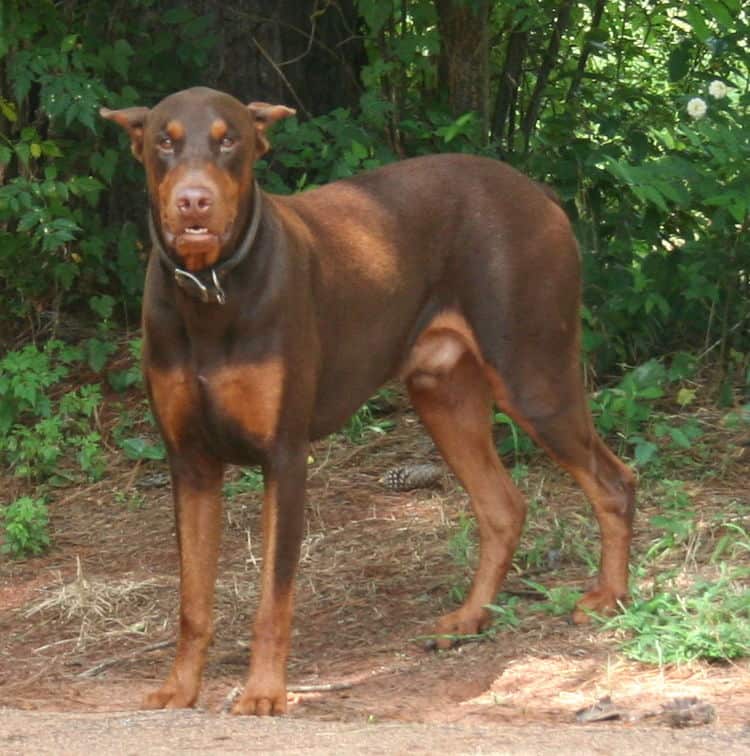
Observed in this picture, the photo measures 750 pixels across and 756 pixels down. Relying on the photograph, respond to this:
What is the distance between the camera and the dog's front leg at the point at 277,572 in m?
5.45

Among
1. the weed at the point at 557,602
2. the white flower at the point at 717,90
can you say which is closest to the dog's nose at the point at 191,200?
the weed at the point at 557,602

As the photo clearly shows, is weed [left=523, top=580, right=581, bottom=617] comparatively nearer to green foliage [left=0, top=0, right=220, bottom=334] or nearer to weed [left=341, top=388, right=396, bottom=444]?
weed [left=341, top=388, right=396, bottom=444]

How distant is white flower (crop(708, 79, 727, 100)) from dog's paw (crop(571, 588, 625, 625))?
2.46m

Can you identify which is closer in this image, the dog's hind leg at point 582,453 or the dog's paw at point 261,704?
the dog's paw at point 261,704

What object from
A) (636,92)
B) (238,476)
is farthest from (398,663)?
(636,92)

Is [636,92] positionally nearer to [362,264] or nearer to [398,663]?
[362,264]

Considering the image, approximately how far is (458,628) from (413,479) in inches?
63.5

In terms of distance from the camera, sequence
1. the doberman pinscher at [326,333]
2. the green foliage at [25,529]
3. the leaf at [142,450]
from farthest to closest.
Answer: the leaf at [142,450], the green foliage at [25,529], the doberman pinscher at [326,333]

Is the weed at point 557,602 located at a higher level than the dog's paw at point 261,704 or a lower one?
lower

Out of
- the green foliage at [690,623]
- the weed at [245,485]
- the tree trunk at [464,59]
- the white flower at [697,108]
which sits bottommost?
the weed at [245,485]

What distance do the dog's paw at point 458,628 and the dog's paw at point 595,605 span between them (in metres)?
0.34

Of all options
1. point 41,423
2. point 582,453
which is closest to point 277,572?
point 582,453

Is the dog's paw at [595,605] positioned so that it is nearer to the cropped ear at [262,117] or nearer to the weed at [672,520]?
the weed at [672,520]

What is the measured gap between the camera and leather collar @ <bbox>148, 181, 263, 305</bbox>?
5.33 m
